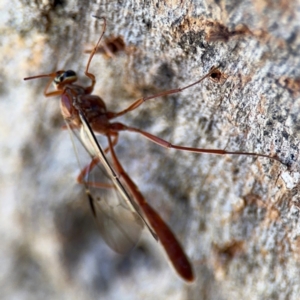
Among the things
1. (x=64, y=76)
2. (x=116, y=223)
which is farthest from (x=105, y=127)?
(x=116, y=223)

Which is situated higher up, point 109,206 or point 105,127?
point 105,127

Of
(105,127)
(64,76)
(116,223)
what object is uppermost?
(64,76)

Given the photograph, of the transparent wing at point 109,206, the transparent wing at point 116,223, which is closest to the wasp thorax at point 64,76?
the transparent wing at point 109,206

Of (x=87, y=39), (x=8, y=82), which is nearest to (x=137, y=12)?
(x=87, y=39)

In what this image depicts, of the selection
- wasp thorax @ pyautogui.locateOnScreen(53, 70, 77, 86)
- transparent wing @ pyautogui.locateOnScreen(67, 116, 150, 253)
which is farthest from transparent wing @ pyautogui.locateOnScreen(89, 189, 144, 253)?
wasp thorax @ pyautogui.locateOnScreen(53, 70, 77, 86)

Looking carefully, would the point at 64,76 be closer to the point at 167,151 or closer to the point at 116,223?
the point at 167,151

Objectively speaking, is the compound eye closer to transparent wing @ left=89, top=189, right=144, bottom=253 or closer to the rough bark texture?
the rough bark texture
